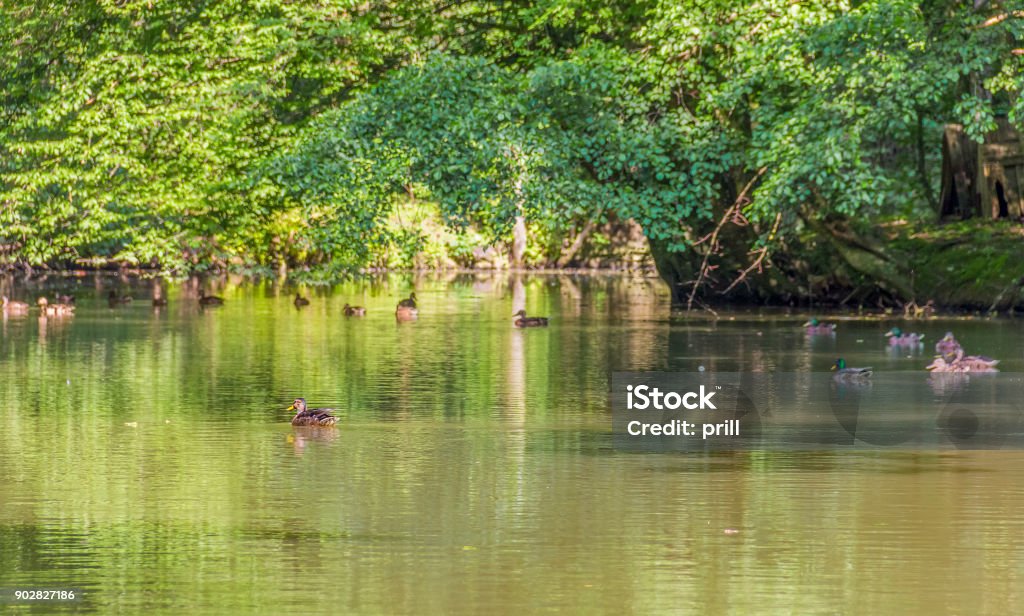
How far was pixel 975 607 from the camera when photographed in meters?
9.02

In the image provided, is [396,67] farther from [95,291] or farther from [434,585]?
[434,585]

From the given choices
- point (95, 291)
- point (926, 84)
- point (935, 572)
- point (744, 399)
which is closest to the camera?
point (935, 572)

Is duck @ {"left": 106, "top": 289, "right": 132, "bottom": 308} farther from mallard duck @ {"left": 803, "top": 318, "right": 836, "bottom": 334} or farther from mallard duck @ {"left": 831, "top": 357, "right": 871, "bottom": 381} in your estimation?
mallard duck @ {"left": 831, "top": 357, "right": 871, "bottom": 381}

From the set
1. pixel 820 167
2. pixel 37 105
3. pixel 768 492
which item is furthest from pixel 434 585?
pixel 37 105

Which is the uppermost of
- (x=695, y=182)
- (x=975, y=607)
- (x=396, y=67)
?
(x=396, y=67)

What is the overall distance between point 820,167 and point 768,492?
17390 millimetres

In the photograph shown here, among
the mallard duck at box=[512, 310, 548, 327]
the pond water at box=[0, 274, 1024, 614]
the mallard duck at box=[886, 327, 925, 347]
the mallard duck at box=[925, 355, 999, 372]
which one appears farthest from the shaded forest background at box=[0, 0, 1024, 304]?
the pond water at box=[0, 274, 1024, 614]

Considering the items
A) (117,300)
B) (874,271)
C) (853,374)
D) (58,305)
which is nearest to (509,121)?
(874,271)

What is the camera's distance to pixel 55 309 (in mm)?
37125

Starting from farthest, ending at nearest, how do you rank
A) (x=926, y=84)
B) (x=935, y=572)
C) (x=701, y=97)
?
(x=701, y=97)
(x=926, y=84)
(x=935, y=572)

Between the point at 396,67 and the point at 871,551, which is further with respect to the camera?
the point at 396,67

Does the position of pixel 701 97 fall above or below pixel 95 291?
above

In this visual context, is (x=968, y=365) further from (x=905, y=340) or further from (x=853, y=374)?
(x=905, y=340)

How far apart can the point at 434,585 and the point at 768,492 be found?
380 centimetres
